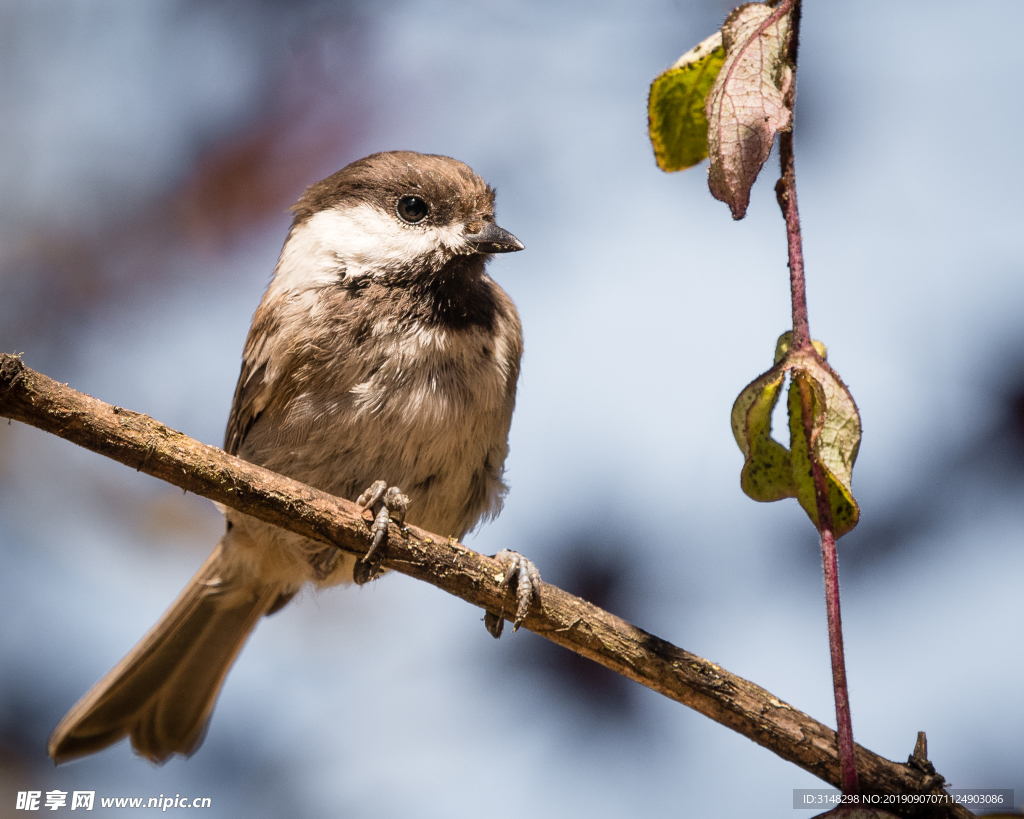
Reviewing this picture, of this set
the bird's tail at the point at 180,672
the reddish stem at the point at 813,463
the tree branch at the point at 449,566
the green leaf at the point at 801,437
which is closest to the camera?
the reddish stem at the point at 813,463

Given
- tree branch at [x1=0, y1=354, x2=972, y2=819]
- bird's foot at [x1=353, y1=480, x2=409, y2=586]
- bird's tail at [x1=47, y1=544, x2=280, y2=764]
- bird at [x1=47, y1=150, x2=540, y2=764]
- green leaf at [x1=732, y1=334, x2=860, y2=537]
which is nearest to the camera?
green leaf at [x1=732, y1=334, x2=860, y2=537]

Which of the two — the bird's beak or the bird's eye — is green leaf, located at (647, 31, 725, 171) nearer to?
the bird's beak

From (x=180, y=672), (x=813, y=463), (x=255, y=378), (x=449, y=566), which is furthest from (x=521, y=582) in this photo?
(x=180, y=672)

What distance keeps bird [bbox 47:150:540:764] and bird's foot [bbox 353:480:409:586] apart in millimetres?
29

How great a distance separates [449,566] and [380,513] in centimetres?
24

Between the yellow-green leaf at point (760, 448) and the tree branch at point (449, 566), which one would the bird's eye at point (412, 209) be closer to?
the tree branch at point (449, 566)

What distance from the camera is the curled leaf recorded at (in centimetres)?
151

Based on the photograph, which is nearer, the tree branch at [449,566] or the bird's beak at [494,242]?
the tree branch at [449,566]

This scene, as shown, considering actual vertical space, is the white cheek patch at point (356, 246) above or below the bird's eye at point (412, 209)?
below

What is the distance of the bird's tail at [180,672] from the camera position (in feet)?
12.9

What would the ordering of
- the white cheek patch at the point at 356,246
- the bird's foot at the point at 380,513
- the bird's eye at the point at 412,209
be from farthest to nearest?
1. the bird's eye at the point at 412,209
2. the white cheek patch at the point at 356,246
3. the bird's foot at the point at 380,513

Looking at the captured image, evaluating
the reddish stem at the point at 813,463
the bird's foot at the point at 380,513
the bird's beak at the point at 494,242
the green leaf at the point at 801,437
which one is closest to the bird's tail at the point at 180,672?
the bird's foot at the point at 380,513

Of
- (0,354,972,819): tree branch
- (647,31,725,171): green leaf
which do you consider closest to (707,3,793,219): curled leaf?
(647,31,725,171): green leaf

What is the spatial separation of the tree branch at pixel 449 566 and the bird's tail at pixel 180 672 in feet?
6.15
